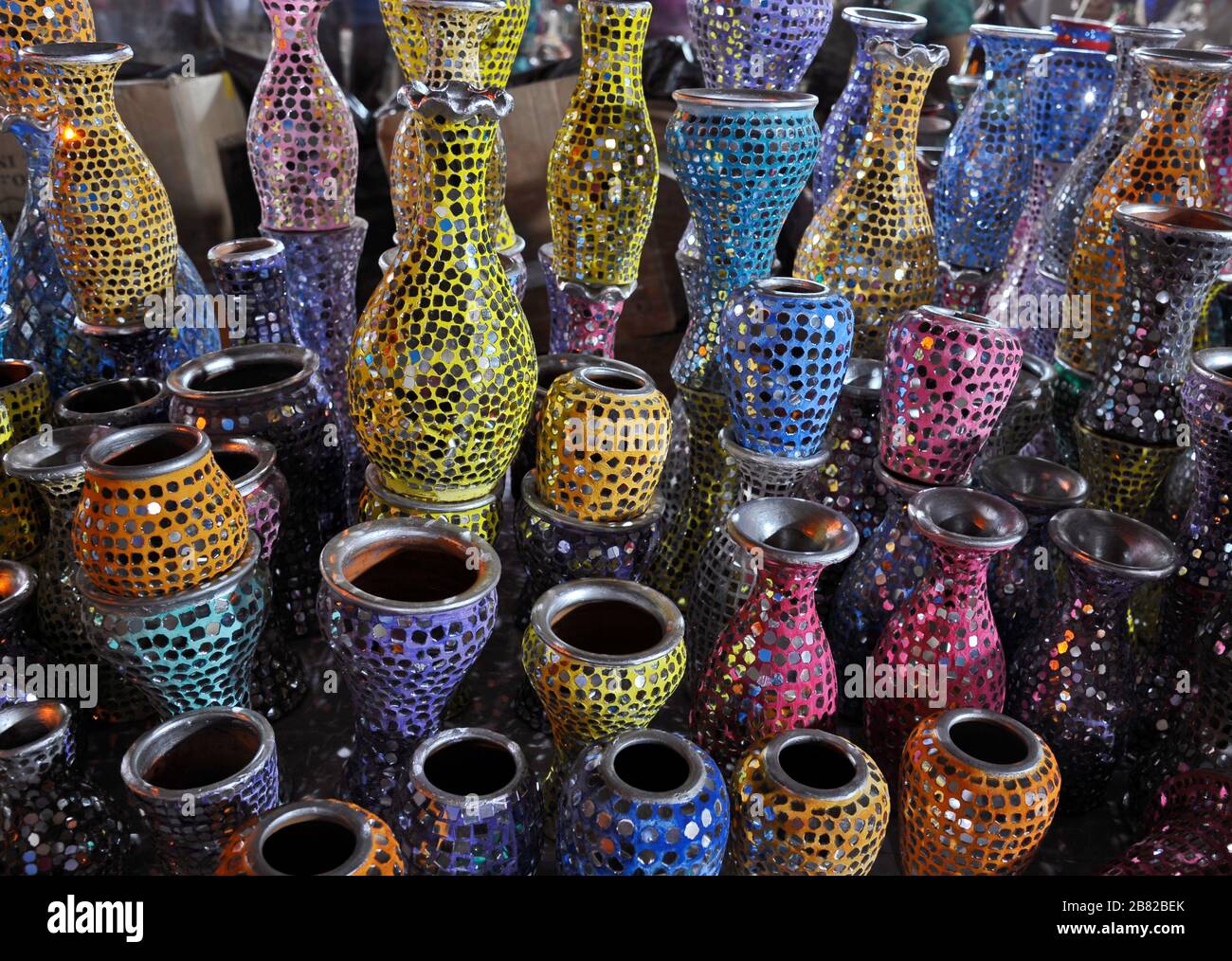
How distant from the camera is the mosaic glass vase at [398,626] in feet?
3.75

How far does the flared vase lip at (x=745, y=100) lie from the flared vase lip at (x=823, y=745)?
86cm

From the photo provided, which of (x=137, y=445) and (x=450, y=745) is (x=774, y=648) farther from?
(x=137, y=445)

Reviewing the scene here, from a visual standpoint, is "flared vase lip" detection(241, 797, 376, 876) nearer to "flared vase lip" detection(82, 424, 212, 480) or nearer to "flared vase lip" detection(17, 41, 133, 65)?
"flared vase lip" detection(82, 424, 212, 480)

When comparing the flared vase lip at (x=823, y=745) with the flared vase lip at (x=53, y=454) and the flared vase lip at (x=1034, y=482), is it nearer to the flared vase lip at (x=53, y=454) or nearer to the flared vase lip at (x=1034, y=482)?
the flared vase lip at (x=1034, y=482)

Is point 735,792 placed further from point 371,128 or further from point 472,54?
point 371,128

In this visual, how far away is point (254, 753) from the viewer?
114 centimetres

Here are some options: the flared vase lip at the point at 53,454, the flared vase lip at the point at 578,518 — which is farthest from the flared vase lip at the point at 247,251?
the flared vase lip at the point at 578,518

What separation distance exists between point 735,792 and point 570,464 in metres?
0.47

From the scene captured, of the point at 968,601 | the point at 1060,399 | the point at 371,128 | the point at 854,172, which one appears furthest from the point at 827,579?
the point at 371,128

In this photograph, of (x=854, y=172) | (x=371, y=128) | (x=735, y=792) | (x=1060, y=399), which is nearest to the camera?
(x=735, y=792)

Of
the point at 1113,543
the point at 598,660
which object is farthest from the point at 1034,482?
the point at 598,660

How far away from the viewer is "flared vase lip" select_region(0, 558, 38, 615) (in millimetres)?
1226

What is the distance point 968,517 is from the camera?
4.42 feet

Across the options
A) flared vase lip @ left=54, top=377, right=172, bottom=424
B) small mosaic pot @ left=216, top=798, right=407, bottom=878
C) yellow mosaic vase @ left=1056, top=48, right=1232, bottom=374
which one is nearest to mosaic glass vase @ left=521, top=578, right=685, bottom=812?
small mosaic pot @ left=216, top=798, right=407, bottom=878
